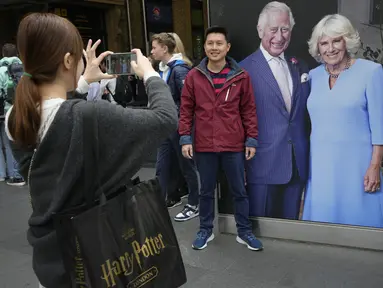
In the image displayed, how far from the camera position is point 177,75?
4465 millimetres

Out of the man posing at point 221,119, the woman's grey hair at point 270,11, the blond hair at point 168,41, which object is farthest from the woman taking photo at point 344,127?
the blond hair at point 168,41

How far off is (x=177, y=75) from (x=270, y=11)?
129 centimetres

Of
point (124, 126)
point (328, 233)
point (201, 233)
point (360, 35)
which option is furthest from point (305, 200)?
point (124, 126)

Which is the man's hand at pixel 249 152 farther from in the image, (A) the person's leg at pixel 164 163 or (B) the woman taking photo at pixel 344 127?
(A) the person's leg at pixel 164 163

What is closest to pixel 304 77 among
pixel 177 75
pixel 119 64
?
pixel 177 75

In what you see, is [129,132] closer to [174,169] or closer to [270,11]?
[270,11]

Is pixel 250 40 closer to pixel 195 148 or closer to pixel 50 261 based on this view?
pixel 195 148

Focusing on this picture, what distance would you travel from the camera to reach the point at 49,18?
4.30 ft

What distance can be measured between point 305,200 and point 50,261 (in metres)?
2.74

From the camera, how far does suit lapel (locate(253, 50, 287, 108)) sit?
3592mm

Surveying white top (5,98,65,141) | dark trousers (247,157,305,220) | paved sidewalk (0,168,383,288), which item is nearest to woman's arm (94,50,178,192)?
white top (5,98,65,141)

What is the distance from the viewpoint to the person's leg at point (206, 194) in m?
3.68

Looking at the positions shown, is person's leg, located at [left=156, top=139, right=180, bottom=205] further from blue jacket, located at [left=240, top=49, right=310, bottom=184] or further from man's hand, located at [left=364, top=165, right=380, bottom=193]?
man's hand, located at [left=364, top=165, right=380, bottom=193]

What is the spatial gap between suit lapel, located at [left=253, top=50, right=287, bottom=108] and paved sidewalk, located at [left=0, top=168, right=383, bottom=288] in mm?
1260
